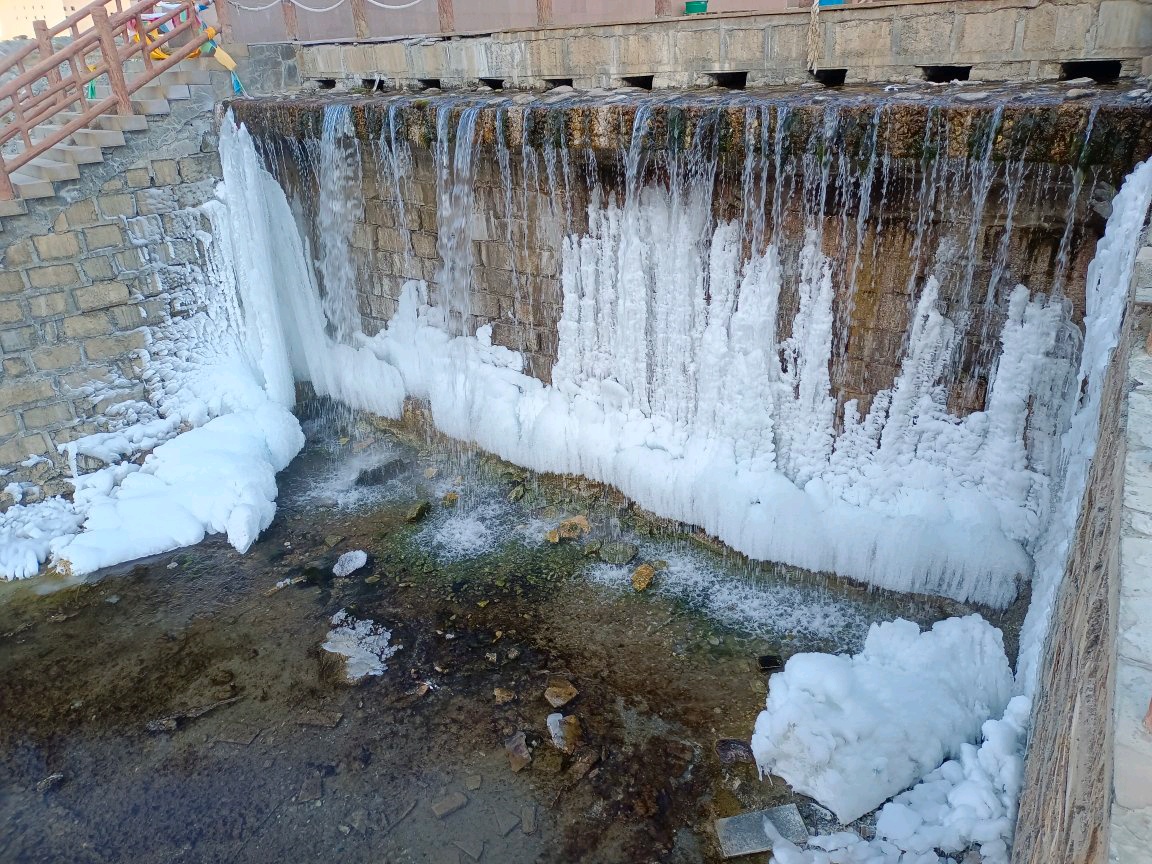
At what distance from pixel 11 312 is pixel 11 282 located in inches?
10.7

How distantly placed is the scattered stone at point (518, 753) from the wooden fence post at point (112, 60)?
23.4 ft

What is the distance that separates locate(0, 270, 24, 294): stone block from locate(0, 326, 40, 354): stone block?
0.34 m

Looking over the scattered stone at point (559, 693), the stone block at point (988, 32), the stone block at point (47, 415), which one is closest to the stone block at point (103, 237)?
the stone block at point (47, 415)

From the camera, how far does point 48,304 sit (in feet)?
23.7

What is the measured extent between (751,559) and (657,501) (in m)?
0.97

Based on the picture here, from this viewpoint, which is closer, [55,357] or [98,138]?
[55,357]

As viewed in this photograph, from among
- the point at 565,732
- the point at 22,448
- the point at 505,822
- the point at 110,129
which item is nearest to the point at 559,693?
the point at 565,732

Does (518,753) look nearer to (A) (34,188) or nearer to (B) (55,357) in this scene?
(B) (55,357)

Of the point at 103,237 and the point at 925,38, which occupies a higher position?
the point at 925,38

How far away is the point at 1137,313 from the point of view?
306cm

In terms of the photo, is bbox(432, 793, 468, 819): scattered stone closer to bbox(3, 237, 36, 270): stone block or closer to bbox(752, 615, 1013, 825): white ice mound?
bbox(752, 615, 1013, 825): white ice mound

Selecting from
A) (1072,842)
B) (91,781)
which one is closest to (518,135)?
(91,781)

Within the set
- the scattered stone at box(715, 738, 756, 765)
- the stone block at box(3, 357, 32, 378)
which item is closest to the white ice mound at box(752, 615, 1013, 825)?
the scattered stone at box(715, 738, 756, 765)

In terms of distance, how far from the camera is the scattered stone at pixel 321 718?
5070mm
